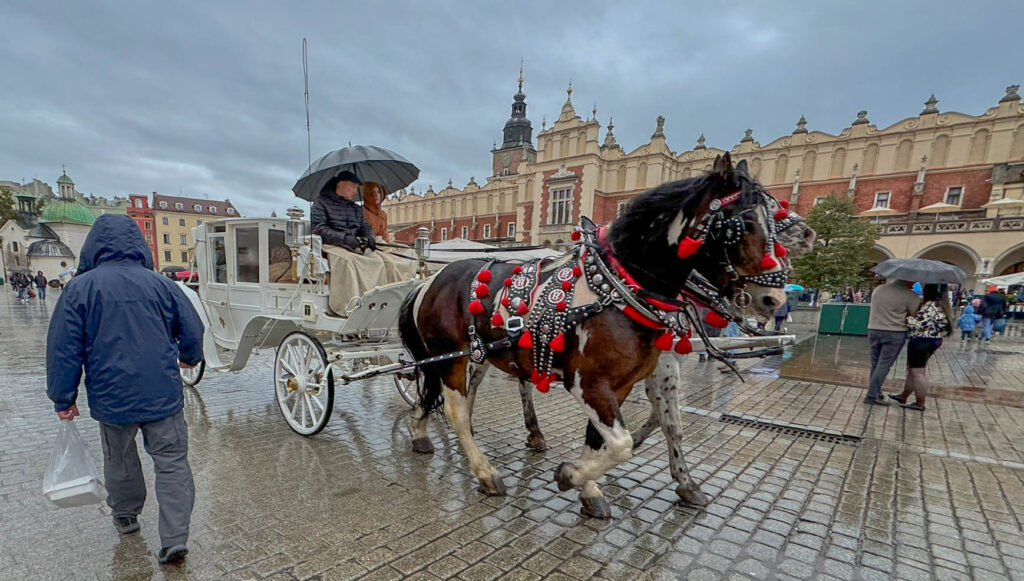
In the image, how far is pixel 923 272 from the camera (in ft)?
16.0

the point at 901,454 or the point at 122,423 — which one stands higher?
the point at 122,423

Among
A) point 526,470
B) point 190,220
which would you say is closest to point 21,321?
point 526,470

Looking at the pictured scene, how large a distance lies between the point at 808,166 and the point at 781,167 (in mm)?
1463

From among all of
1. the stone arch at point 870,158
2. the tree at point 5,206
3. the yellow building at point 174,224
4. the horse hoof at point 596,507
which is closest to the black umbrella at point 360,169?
the horse hoof at point 596,507

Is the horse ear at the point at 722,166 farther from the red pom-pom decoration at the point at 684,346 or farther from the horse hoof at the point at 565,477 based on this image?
the horse hoof at the point at 565,477

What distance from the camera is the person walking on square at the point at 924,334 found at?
4969 mm

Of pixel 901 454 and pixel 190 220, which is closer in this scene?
pixel 901 454

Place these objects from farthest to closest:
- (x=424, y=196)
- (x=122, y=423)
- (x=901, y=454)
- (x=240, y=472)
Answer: (x=424, y=196) → (x=901, y=454) → (x=240, y=472) → (x=122, y=423)

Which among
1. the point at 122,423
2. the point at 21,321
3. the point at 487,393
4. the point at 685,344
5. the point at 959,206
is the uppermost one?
the point at 959,206

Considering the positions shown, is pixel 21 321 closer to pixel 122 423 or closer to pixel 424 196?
pixel 122 423

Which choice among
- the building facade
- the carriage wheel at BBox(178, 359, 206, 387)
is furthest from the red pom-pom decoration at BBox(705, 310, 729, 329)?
the building facade

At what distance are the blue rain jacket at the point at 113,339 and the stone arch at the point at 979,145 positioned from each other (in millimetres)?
35207

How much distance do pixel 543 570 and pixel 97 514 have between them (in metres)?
2.64

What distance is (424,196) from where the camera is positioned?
45.3 meters
